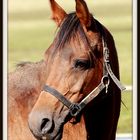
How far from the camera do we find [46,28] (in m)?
1.66

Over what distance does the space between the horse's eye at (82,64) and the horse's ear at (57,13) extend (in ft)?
0.62

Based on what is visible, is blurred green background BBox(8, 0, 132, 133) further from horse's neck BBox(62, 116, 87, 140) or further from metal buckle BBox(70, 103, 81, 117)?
metal buckle BBox(70, 103, 81, 117)

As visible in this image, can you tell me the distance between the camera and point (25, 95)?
1.72 m

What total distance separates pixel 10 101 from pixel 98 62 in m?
0.46

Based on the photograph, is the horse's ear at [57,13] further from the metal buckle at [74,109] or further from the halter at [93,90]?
the metal buckle at [74,109]

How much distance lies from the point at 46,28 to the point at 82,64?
331 millimetres

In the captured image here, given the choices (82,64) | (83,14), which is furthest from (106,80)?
(83,14)

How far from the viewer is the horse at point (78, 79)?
139cm

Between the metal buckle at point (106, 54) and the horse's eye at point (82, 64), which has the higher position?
the metal buckle at point (106, 54)

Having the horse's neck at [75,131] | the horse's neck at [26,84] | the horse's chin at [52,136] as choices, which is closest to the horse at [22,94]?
the horse's neck at [26,84]

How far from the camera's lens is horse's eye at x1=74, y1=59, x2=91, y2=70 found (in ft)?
4.58

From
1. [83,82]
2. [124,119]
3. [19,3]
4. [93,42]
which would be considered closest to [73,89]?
[83,82]

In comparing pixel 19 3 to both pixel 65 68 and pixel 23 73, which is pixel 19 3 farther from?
pixel 65 68
